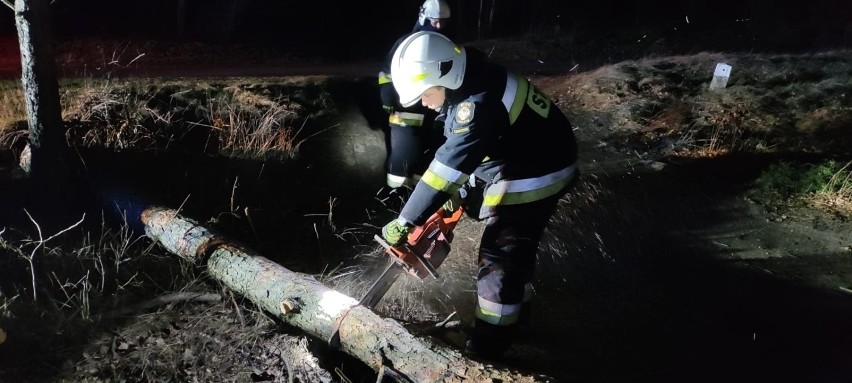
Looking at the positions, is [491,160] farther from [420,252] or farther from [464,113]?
[420,252]

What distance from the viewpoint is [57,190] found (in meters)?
4.21

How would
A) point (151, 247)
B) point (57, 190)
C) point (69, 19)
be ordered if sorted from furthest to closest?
point (69, 19) → point (57, 190) → point (151, 247)

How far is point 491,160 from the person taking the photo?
3117 millimetres

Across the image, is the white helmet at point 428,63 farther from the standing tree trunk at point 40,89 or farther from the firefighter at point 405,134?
the standing tree trunk at point 40,89

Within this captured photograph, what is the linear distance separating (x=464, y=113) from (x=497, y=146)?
0.33 meters

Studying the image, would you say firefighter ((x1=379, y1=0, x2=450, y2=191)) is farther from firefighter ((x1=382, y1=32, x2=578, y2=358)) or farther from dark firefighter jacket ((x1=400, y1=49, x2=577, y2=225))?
dark firefighter jacket ((x1=400, y1=49, x2=577, y2=225))

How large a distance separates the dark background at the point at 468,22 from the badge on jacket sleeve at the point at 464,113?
11.5m

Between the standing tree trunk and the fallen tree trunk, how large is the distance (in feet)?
2.63

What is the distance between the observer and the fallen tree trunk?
2695 millimetres

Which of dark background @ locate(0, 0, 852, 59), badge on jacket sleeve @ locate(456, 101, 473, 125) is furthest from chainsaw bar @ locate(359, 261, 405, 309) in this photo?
dark background @ locate(0, 0, 852, 59)

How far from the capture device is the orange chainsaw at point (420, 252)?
3.10 metres

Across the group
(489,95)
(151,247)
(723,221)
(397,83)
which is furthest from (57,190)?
(723,221)

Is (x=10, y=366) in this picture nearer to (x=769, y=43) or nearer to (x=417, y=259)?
(x=417, y=259)

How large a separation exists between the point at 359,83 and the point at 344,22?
9458 mm
